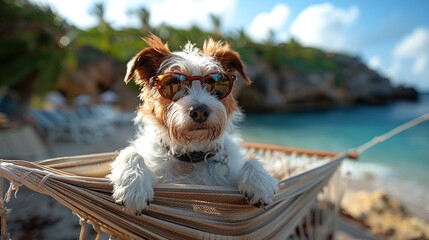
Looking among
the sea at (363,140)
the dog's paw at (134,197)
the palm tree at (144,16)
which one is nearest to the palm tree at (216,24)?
the palm tree at (144,16)

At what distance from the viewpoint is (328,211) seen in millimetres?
3359

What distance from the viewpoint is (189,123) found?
2.07 m

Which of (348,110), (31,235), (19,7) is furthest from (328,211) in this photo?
(348,110)

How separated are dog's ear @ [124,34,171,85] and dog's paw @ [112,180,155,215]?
35.6 inches

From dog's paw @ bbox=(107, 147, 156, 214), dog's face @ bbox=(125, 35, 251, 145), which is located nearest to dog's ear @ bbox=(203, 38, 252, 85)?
dog's face @ bbox=(125, 35, 251, 145)

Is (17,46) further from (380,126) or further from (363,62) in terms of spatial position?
(363,62)

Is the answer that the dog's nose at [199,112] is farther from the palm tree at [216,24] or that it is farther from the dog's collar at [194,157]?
the palm tree at [216,24]

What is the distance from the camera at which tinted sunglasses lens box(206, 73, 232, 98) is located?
2.21 meters

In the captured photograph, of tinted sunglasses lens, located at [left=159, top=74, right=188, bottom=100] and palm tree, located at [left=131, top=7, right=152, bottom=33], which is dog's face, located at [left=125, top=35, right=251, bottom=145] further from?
palm tree, located at [left=131, top=7, right=152, bottom=33]

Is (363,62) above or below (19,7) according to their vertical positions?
above

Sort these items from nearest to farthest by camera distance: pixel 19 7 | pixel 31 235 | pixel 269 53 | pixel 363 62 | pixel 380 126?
pixel 31 235 → pixel 19 7 → pixel 380 126 → pixel 269 53 → pixel 363 62

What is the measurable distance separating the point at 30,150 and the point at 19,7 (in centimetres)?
A: 827

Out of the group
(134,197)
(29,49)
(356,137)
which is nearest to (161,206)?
(134,197)

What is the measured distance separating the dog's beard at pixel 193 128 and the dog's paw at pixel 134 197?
54 centimetres
